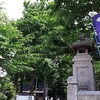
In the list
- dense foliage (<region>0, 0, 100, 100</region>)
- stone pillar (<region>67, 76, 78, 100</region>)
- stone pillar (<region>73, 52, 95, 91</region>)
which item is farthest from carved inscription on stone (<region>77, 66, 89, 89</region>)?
dense foliage (<region>0, 0, 100, 100</region>)

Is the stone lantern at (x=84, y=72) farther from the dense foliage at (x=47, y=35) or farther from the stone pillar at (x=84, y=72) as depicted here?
the dense foliage at (x=47, y=35)

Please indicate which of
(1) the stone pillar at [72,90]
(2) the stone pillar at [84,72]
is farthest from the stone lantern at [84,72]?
(1) the stone pillar at [72,90]

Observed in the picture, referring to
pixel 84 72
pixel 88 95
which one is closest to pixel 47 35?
pixel 84 72

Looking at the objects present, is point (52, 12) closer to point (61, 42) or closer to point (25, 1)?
point (61, 42)

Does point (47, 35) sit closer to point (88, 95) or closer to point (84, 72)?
point (84, 72)

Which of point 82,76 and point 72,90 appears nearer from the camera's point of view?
point 72,90

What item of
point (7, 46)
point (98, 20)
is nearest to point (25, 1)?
point (7, 46)

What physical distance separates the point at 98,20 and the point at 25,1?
A: 65.6ft

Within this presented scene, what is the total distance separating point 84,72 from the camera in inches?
384

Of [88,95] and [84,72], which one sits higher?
[84,72]

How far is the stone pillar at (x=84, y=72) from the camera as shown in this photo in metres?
9.52

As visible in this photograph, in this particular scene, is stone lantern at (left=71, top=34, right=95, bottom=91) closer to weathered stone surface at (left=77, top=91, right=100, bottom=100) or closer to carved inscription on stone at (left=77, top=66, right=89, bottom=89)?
carved inscription on stone at (left=77, top=66, right=89, bottom=89)

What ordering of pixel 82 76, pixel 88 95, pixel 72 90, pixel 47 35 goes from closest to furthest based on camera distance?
pixel 88 95
pixel 72 90
pixel 82 76
pixel 47 35

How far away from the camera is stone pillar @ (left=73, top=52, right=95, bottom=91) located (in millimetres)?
9516
